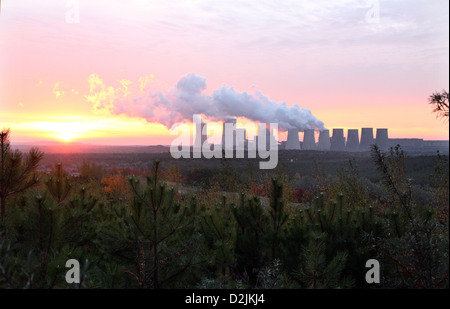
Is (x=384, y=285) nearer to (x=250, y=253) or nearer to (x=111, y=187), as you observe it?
(x=250, y=253)

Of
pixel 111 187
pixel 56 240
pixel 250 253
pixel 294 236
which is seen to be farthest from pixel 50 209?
pixel 111 187

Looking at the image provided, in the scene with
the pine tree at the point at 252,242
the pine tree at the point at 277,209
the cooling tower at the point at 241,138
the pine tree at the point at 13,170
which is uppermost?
the cooling tower at the point at 241,138

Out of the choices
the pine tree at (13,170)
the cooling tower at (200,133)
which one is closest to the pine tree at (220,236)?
the pine tree at (13,170)

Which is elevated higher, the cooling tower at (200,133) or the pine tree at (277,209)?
the cooling tower at (200,133)

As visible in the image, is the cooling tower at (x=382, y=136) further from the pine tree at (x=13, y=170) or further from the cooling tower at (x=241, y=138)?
the pine tree at (x=13, y=170)

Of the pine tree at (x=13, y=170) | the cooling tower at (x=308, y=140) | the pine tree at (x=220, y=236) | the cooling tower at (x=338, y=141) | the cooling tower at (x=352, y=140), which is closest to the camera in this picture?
the pine tree at (x=220, y=236)

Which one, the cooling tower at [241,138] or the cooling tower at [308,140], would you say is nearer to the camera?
the cooling tower at [241,138]

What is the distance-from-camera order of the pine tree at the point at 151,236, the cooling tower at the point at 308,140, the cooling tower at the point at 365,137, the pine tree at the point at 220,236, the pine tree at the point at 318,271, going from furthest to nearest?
1. the cooling tower at the point at 365,137
2. the cooling tower at the point at 308,140
3. the pine tree at the point at 220,236
4. the pine tree at the point at 151,236
5. the pine tree at the point at 318,271
